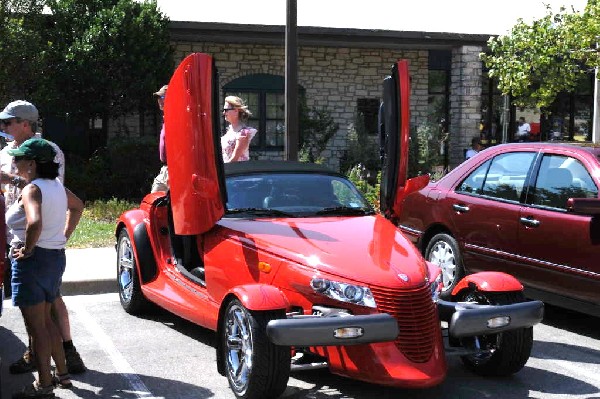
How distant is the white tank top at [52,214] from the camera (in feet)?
18.0

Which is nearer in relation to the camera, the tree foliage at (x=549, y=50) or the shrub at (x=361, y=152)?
the tree foliage at (x=549, y=50)

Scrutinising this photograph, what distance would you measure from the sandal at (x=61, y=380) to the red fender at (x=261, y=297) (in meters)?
1.31

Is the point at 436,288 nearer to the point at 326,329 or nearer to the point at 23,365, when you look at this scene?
the point at 326,329

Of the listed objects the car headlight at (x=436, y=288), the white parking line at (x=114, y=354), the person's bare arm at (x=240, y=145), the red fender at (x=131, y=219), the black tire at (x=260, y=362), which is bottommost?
the white parking line at (x=114, y=354)

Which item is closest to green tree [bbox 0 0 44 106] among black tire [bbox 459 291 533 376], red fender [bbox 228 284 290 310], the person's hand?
the person's hand

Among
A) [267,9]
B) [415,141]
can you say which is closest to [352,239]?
[415,141]

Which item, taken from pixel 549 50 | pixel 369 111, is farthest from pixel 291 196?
pixel 369 111

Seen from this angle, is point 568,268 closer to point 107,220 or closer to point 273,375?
point 273,375

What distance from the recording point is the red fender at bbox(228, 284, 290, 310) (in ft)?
17.3

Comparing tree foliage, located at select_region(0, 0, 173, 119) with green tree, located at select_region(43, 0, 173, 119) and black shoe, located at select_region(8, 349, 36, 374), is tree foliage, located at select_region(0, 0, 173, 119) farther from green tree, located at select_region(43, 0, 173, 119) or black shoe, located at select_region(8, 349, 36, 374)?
black shoe, located at select_region(8, 349, 36, 374)

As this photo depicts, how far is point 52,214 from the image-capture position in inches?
218

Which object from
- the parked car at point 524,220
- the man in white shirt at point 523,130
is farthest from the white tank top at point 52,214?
the man in white shirt at point 523,130

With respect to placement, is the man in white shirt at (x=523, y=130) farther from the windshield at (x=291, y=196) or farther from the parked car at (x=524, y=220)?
the windshield at (x=291, y=196)

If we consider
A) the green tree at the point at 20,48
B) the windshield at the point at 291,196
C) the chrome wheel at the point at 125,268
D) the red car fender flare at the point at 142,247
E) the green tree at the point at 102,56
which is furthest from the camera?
the green tree at the point at 102,56
